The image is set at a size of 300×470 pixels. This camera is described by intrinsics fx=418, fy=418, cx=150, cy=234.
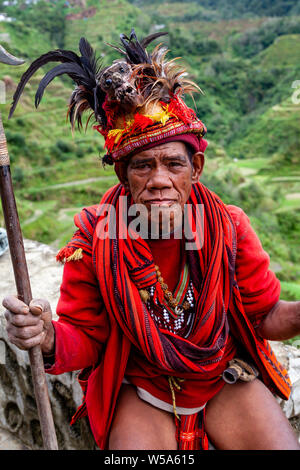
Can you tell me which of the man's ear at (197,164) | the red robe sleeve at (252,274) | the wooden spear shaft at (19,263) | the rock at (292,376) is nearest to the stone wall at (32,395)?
the rock at (292,376)

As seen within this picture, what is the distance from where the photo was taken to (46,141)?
19625mm

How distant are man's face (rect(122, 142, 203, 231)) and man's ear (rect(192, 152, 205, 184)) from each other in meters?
0.06

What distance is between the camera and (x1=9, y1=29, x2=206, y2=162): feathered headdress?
1.39m

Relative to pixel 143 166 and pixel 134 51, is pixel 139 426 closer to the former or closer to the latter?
pixel 143 166

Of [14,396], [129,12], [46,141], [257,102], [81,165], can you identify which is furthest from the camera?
[129,12]

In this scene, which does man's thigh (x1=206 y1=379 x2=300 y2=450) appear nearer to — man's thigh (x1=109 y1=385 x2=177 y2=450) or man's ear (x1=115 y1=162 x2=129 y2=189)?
man's thigh (x1=109 y1=385 x2=177 y2=450)

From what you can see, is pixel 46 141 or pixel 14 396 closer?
pixel 14 396

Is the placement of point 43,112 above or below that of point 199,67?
below

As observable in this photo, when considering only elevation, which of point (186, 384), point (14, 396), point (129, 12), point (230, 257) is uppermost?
point (129, 12)

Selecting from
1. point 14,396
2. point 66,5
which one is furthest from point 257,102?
point 14,396

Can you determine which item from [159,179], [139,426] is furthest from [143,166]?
[139,426]

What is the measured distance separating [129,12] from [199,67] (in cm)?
816

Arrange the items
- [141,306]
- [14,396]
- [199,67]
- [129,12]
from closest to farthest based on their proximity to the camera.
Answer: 1. [141,306]
2. [14,396]
3. [199,67]
4. [129,12]
